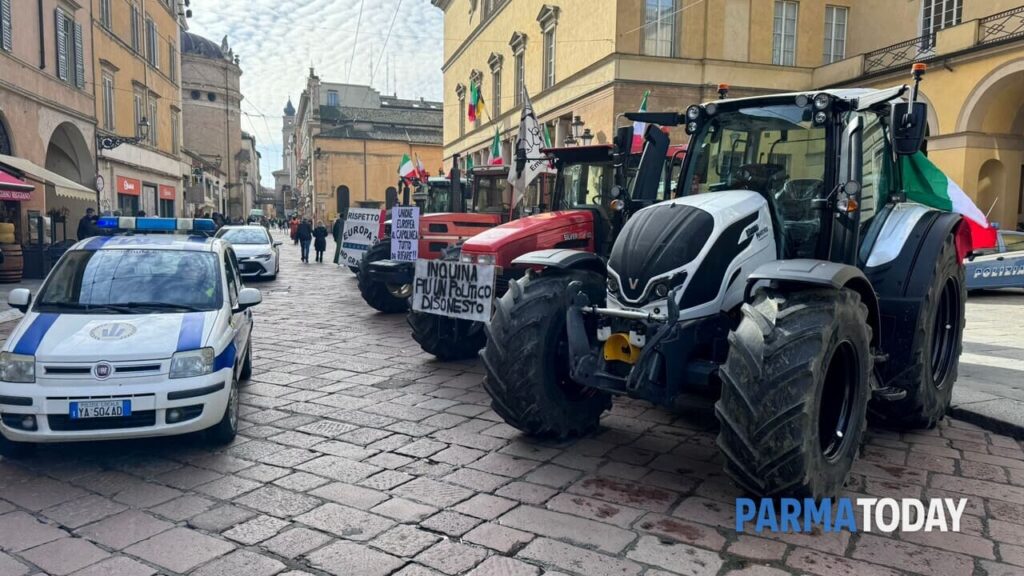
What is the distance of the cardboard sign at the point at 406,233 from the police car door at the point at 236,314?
4.24 m

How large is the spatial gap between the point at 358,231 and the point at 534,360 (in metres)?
11.6

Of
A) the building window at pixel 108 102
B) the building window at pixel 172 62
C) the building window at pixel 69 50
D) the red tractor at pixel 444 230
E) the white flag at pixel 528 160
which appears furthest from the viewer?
the building window at pixel 172 62

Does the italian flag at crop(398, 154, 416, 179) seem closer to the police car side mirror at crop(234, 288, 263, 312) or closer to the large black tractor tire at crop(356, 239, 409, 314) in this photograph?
the large black tractor tire at crop(356, 239, 409, 314)

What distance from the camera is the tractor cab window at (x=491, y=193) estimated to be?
35.7 feet

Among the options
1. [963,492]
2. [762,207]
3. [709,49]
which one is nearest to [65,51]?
[709,49]

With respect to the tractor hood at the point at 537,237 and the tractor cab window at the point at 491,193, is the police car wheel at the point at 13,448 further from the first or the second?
the tractor cab window at the point at 491,193

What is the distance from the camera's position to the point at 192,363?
4.78m

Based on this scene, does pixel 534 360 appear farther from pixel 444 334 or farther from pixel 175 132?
pixel 175 132

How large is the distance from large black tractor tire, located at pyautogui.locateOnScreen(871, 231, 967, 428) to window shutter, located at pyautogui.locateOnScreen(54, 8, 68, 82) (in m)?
22.7

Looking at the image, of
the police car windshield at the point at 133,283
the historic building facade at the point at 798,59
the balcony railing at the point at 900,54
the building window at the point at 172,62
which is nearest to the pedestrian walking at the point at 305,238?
the historic building facade at the point at 798,59

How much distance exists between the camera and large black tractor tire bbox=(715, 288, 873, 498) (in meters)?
3.53

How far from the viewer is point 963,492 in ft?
13.9

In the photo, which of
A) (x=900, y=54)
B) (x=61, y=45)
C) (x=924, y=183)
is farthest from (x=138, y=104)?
(x=924, y=183)

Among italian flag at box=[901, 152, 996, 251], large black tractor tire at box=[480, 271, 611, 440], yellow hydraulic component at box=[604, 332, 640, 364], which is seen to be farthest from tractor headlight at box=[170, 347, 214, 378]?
italian flag at box=[901, 152, 996, 251]
